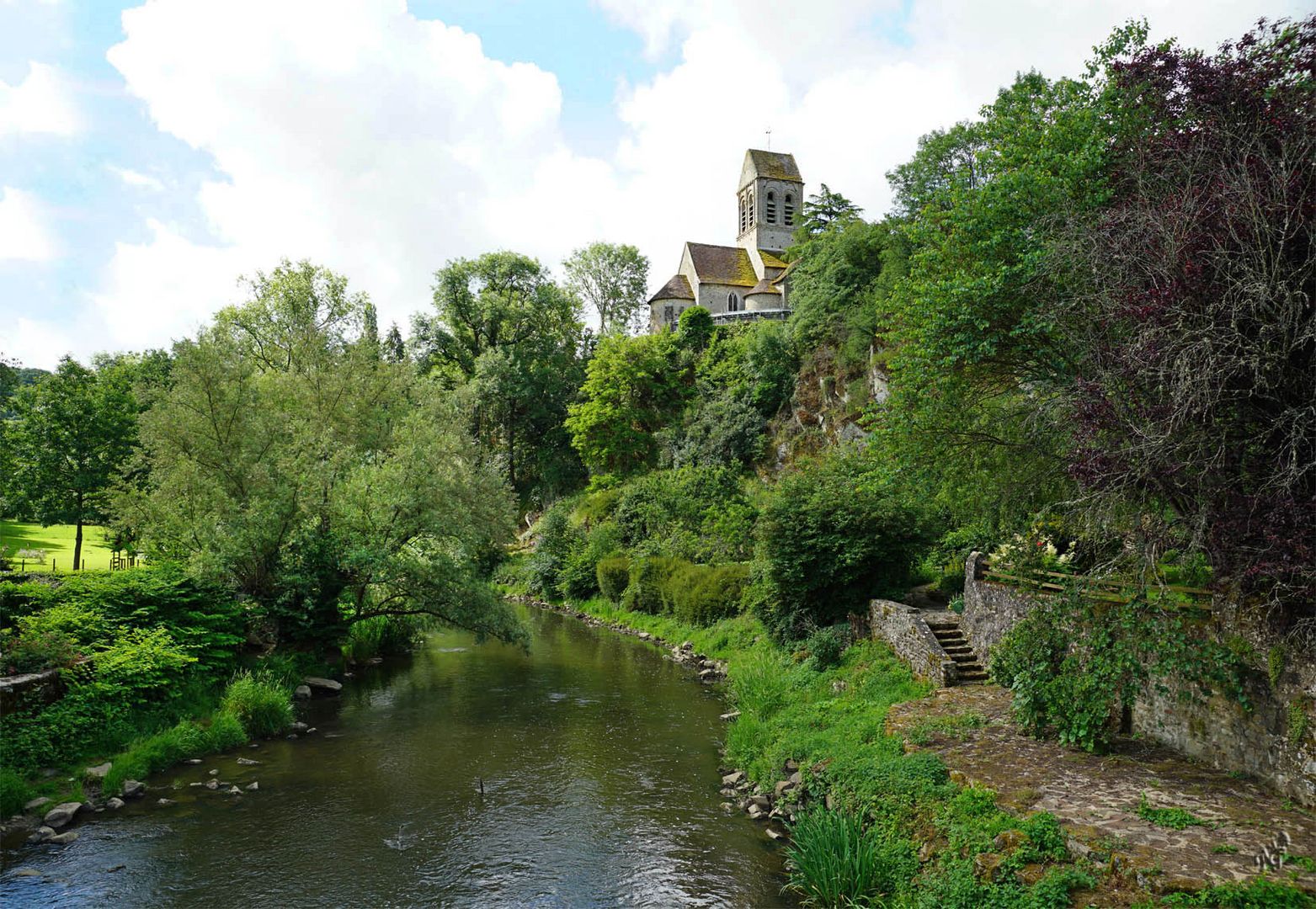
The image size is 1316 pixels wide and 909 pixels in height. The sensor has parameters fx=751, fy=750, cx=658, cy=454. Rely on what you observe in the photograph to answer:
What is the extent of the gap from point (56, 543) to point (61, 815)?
125ft

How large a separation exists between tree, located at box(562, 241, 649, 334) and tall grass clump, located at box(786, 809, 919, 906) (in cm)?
6099

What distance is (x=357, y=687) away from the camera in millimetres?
20859

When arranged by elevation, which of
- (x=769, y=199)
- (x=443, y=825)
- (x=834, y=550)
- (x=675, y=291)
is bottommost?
(x=443, y=825)

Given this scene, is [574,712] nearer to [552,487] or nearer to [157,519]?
[157,519]

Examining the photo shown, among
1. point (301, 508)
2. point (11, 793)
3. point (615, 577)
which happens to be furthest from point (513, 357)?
point (11, 793)

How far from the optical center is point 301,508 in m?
20.2

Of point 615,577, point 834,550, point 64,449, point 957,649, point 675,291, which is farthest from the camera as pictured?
point 675,291

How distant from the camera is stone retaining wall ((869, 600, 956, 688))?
1573 cm

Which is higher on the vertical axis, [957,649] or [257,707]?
[957,649]

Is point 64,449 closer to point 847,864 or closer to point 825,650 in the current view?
point 825,650

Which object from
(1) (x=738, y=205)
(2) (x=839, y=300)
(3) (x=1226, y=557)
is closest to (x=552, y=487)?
(2) (x=839, y=300)

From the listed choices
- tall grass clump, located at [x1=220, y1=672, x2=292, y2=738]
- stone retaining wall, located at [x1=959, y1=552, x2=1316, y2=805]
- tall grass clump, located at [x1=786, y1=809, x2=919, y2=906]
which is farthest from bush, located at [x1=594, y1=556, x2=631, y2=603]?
stone retaining wall, located at [x1=959, y1=552, x2=1316, y2=805]

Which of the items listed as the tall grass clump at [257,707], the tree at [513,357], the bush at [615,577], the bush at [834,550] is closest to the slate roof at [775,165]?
the tree at [513,357]

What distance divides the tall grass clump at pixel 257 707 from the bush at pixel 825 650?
12.4 meters
